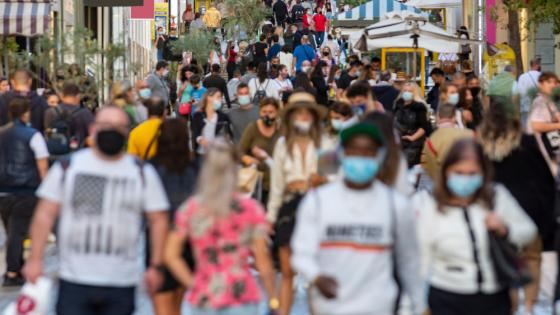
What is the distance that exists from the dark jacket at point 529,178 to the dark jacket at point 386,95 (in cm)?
1015

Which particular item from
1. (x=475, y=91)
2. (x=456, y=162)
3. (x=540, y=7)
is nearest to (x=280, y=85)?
(x=540, y=7)

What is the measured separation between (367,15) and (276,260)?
2931 centimetres

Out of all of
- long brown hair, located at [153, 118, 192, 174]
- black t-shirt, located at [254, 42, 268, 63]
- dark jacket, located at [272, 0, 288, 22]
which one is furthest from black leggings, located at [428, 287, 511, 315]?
dark jacket, located at [272, 0, 288, 22]

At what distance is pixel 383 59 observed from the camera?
3734 cm

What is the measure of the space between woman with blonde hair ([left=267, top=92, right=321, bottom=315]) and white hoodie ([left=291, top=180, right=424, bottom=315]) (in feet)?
12.1

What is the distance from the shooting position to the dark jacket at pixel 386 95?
22.2 meters

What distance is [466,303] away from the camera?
25.7 ft

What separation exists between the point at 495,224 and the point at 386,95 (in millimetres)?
14687

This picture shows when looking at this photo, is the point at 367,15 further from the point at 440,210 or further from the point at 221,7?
the point at 440,210

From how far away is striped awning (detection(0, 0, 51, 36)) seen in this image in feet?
89.9

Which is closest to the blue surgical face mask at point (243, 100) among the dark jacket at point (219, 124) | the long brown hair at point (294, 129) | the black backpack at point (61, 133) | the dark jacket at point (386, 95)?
the dark jacket at point (219, 124)

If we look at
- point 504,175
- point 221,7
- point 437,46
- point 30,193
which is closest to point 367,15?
point 437,46

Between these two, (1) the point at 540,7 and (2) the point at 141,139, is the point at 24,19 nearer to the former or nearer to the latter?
(1) the point at 540,7

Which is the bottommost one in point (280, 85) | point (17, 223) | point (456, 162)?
point (17, 223)
